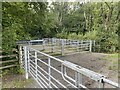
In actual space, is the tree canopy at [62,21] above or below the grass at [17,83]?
above

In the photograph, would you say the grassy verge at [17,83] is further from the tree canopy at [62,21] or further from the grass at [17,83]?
the tree canopy at [62,21]

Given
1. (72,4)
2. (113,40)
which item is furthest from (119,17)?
(72,4)

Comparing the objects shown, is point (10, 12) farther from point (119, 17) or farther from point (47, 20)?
Answer: point (119, 17)

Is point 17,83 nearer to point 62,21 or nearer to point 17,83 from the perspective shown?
point 17,83

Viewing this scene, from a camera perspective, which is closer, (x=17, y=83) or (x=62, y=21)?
(x=17, y=83)

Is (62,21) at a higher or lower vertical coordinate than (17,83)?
higher

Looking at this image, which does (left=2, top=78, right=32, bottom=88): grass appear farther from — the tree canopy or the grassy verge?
the tree canopy

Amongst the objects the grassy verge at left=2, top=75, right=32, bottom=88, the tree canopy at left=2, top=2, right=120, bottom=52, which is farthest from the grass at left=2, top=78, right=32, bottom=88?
the tree canopy at left=2, top=2, right=120, bottom=52

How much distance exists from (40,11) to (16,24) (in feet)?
4.95

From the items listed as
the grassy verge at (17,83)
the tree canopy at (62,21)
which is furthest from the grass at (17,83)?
the tree canopy at (62,21)

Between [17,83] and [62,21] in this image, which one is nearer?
[17,83]

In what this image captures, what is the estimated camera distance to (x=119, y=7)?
16844 millimetres

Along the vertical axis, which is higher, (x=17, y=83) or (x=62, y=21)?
(x=62, y=21)

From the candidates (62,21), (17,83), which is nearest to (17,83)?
(17,83)
